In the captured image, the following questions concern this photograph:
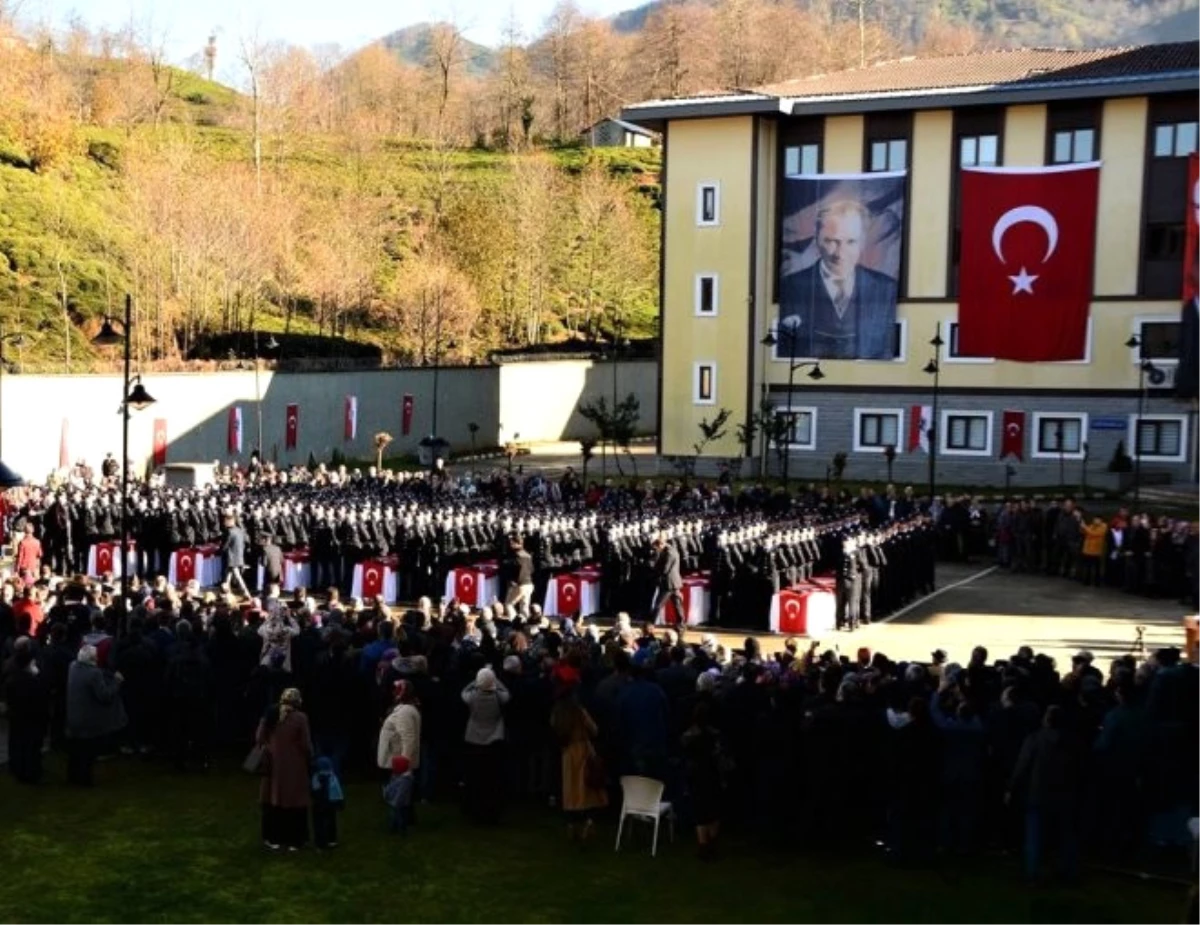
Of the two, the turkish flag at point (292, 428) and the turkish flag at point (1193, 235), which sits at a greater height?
the turkish flag at point (1193, 235)

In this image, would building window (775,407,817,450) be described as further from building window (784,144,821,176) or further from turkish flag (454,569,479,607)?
turkish flag (454,569,479,607)

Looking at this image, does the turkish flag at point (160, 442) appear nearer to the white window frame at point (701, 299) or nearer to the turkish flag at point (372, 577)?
the white window frame at point (701, 299)

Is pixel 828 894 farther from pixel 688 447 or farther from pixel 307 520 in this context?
pixel 688 447

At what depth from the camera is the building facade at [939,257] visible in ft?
143

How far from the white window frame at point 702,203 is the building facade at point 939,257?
0.05 m

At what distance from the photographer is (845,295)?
4703cm

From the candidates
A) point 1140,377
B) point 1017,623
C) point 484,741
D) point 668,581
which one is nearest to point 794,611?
point 668,581

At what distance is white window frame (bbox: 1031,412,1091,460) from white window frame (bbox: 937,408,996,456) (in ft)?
4.58

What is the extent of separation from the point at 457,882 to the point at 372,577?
13.8 m

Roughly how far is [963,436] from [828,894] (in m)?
37.1

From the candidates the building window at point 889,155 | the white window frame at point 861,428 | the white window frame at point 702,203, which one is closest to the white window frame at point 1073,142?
the building window at point 889,155

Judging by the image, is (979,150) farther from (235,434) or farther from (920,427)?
(235,434)

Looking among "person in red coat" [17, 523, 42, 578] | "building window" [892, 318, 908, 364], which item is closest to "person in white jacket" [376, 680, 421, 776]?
"person in red coat" [17, 523, 42, 578]

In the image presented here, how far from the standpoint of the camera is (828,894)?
1097 centimetres
